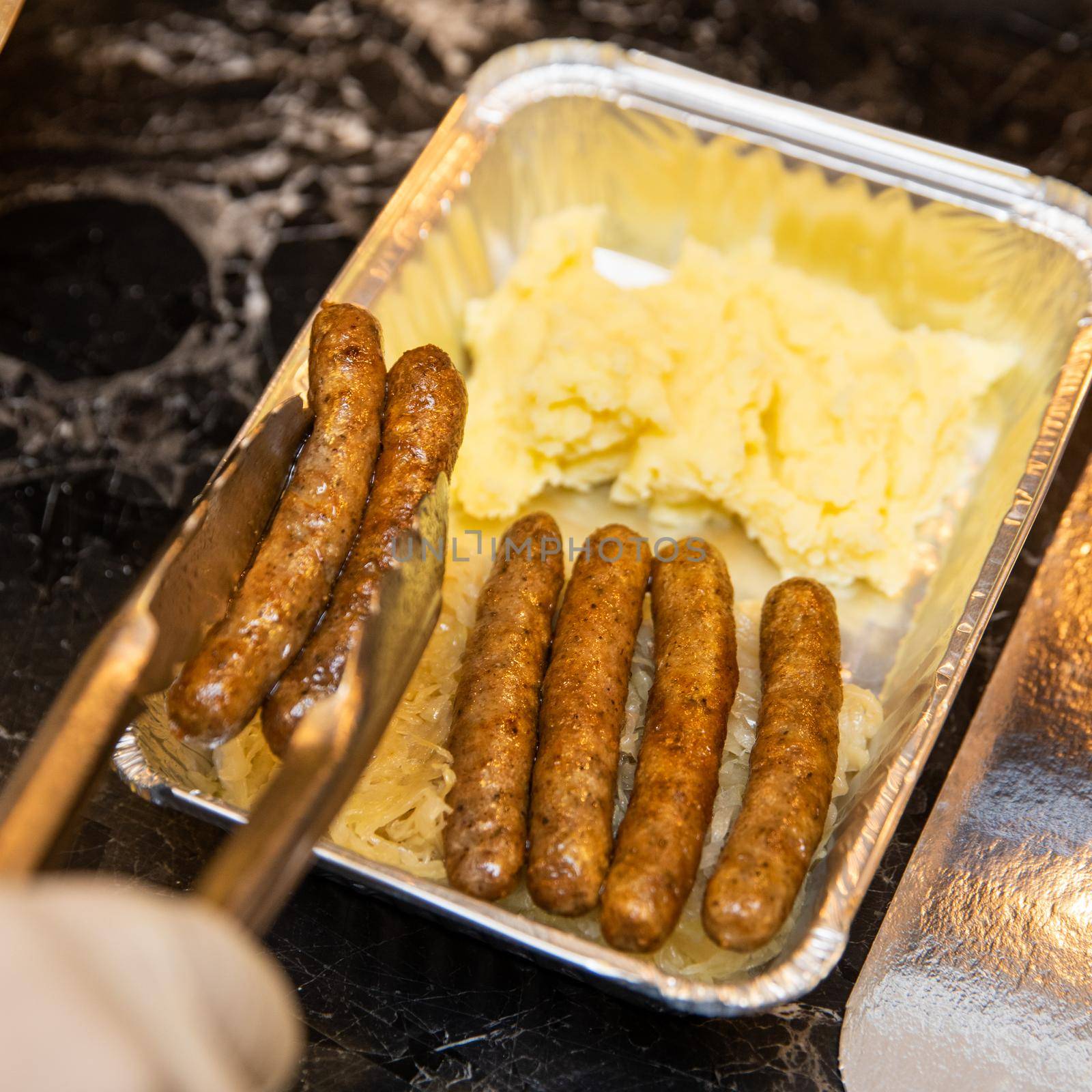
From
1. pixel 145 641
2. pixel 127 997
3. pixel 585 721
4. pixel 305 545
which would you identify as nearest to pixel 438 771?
pixel 585 721

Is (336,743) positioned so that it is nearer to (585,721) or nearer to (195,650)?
(195,650)

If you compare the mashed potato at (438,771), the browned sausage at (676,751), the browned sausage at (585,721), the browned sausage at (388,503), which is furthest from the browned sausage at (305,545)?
the browned sausage at (676,751)

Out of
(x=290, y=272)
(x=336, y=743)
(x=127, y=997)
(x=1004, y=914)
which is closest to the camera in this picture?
(x=127, y=997)

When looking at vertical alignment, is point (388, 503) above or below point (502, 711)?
above

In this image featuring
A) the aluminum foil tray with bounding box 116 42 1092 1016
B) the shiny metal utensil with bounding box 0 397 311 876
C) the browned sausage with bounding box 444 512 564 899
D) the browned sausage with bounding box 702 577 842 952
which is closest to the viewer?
the shiny metal utensil with bounding box 0 397 311 876

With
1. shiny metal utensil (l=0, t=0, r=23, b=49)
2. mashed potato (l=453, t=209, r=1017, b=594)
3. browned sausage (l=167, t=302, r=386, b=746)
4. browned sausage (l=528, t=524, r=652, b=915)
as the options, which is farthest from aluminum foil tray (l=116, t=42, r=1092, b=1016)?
shiny metal utensil (l=0, t=0, r=23, b=49)

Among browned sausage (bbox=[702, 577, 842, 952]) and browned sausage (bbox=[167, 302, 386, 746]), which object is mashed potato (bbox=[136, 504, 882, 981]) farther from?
browned sausage (bbox=[167, 302, 386, 746])

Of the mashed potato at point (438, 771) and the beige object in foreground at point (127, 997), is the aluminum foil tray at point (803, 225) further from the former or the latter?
the beige object in foreground at point (127, 997)
